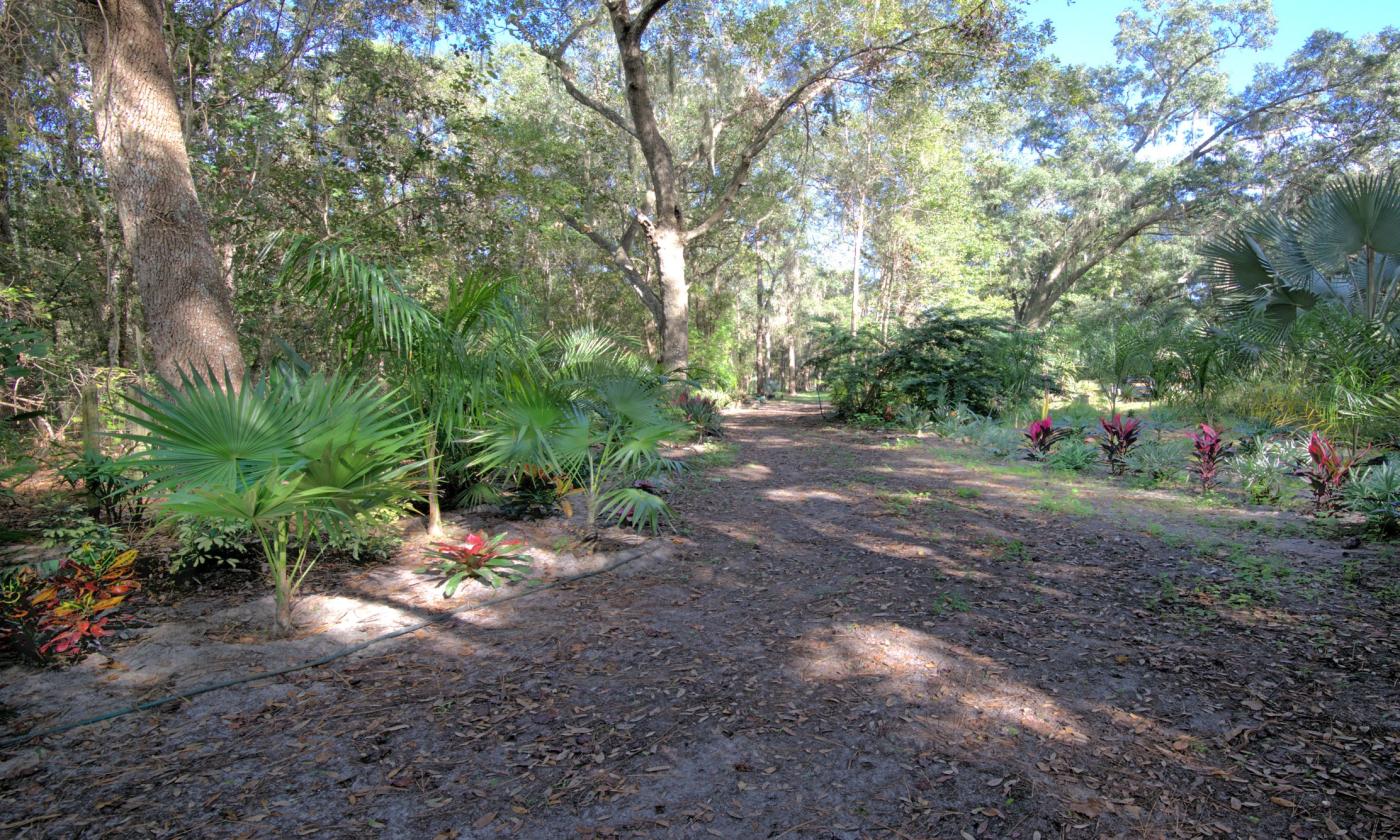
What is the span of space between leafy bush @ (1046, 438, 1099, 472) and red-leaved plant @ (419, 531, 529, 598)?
7.08 m

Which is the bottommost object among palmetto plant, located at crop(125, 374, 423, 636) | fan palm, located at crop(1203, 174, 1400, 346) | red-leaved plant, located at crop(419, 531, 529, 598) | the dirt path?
the dirt path

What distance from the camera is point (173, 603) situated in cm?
397

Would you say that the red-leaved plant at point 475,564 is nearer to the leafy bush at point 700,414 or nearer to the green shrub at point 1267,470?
the leafy bush at point 700,414

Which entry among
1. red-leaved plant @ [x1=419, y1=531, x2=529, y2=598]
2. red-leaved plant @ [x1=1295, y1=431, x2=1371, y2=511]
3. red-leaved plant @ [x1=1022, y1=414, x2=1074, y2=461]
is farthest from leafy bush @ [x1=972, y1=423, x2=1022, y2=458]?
red-leaved plant @ [x1=419, y1=531, x2=529, y2=598]

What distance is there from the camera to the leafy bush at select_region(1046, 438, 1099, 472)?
824 centimetres

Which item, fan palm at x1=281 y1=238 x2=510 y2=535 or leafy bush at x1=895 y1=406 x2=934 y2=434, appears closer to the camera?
Result: fan palm at x1=281 y1=238 x2=510 y2=535

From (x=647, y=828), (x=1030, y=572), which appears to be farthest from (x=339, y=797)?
(x=1030, y=572)

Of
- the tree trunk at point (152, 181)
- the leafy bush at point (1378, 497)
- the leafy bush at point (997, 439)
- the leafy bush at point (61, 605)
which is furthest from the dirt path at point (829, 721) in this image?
the leafy bush at point (997, 439)

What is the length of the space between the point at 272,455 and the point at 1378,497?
7.26m

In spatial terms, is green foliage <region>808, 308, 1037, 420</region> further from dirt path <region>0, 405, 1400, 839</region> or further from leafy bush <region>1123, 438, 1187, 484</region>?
dirt path <region>0, 405, 1400, 839</region>

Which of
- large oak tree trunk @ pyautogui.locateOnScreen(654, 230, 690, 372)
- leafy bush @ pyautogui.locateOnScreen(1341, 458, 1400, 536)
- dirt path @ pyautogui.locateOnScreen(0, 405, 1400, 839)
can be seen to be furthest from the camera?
large oak tree trunk @ pyautogui.locateOnScreen(654, 230, 690, 372)

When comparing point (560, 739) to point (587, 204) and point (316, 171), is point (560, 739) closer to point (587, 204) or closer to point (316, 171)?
point (316, 171)

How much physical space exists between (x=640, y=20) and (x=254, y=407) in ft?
31.0

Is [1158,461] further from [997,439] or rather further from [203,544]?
[203,544]
